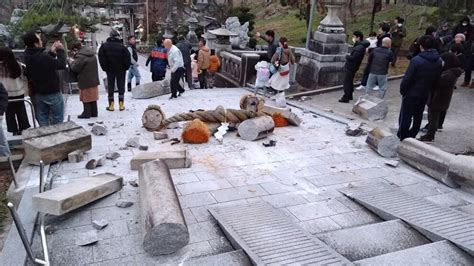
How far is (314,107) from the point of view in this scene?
995 cm

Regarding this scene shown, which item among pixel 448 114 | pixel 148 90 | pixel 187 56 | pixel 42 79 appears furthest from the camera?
pixel 187 56

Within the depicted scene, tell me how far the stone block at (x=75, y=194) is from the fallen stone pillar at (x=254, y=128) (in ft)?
8.91

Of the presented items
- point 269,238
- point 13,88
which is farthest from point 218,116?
point 269,238

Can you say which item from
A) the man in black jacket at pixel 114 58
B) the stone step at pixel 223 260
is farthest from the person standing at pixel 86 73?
the stone step at pixel 223 260

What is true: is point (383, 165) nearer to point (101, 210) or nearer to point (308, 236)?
point (308, 236)

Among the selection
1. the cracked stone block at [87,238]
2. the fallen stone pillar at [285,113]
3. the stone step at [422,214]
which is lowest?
the cracked stone block at [87,238]

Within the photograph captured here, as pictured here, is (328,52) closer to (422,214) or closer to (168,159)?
(168,159)

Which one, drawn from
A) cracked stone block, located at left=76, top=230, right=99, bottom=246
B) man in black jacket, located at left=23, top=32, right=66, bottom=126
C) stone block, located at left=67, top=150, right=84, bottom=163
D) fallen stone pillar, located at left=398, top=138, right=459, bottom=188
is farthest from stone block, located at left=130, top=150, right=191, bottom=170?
fallen stone pillar, located at left=398, top=138, right=459, bottom=188

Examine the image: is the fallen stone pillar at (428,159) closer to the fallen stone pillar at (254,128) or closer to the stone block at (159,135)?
the fallen stone pillar at (254,128)

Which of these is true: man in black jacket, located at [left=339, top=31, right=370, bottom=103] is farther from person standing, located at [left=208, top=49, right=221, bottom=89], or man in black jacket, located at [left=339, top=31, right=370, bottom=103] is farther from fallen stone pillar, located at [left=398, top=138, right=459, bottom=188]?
person standing, located at [left=208, top=49, right=221, bottom=89]

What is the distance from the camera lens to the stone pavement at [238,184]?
3977 mm

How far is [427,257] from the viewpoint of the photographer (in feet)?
12.0

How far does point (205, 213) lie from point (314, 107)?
6.01 metres

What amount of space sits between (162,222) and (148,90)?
297 inches
